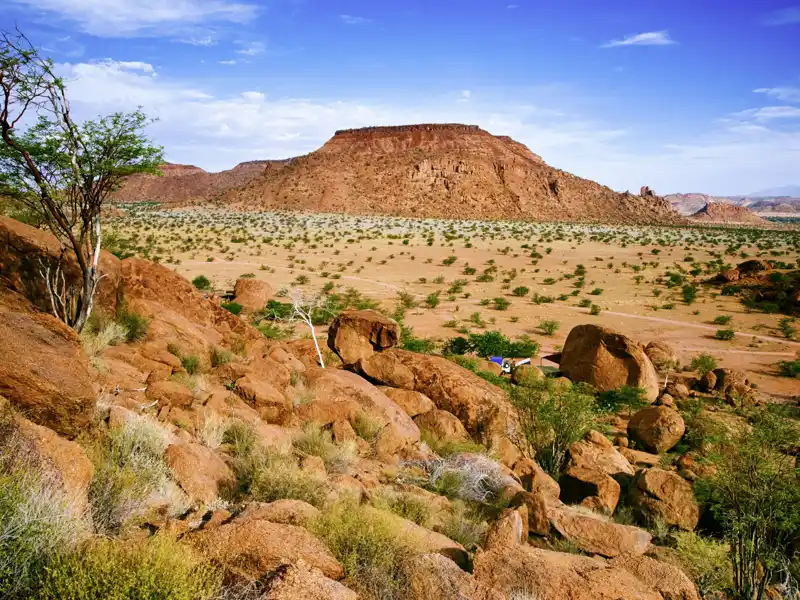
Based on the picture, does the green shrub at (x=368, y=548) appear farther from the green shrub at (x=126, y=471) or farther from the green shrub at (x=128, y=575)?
the green shrub at (x=126, y=471)

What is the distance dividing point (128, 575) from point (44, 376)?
96.4 inches

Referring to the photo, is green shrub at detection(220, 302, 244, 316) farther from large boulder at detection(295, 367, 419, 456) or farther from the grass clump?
the grass clump

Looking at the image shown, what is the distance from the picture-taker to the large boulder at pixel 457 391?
27.7 feet

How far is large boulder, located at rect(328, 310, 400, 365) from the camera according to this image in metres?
11.5

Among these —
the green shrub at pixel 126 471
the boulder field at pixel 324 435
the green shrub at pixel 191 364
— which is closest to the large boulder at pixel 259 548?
the boulder field at pixel 324 435

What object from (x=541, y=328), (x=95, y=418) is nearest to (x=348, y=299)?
(x=541, y=328)

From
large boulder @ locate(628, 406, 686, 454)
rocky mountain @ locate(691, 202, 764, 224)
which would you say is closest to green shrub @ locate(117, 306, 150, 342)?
large boulder @ locate(628, 406, 686, 454)

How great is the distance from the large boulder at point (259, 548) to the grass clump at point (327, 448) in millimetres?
2130

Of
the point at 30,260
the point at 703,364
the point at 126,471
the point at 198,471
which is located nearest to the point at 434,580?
the point at 198,471

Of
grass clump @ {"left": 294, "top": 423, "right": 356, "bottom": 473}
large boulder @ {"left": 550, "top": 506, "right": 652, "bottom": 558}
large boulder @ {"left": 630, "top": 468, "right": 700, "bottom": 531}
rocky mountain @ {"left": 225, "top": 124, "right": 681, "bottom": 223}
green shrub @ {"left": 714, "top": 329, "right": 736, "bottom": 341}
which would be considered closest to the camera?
large boulder @ {"left": 550, "top": 506, "right": 652, "bottom": 558}

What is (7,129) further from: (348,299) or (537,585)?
(348,299)

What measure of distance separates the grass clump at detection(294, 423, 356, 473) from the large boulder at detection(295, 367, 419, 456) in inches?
22.8

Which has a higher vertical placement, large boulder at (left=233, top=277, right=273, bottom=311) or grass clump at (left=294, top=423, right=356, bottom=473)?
large boulder at (left=233, top=277, right=273, bottom=311)

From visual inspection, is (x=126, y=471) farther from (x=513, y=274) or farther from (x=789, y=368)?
(x=513, y=274)
